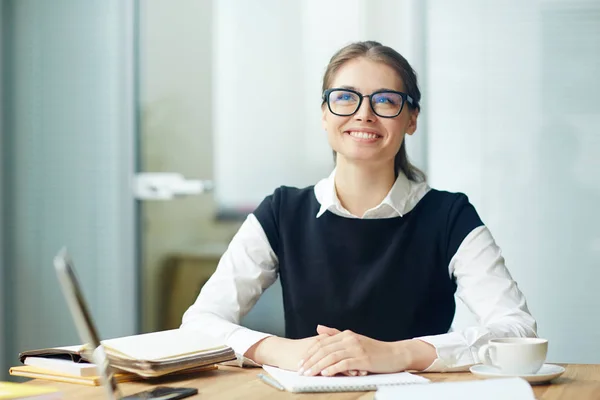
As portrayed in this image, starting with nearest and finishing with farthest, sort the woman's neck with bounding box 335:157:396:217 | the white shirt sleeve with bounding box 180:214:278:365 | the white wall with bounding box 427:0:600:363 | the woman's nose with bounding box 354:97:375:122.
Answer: the white shirt sleeve with bounding box 180:214:278:365 < the woman's nose with bounding box 354:97:375:122 < the woman's neck with bounding box 335:157:396:217 < the white wall with bounding box 427:0:600:363

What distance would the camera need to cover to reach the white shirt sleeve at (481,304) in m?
1.52

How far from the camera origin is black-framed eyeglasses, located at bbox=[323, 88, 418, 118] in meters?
1.92

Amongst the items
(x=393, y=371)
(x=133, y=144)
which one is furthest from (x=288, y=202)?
(x=133, y=144)

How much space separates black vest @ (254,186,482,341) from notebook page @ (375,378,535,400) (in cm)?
76

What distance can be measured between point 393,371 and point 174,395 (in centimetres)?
41

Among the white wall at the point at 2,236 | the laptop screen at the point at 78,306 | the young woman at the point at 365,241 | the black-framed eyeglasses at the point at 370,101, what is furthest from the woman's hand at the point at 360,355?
the white wall at the point at 2,236

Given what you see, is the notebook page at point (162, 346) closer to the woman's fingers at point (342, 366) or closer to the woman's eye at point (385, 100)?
the woman's fingers at point (342, 366)

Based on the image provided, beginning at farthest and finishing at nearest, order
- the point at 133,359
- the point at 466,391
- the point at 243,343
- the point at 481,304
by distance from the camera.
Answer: the point at 481,304, the point at 243,343, the point at 133,359, the point at 466,391

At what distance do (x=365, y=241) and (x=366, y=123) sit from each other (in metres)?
0.28

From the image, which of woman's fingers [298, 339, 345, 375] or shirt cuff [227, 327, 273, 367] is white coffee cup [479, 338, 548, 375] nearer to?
woman's fingers [298, 339, 345, 375]

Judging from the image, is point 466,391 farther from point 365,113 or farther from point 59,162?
point 59,162

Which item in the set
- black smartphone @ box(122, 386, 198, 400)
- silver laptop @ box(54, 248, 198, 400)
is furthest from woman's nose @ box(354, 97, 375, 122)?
silver laptop @ box(54, 248, 198, 400)

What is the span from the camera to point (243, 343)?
160cm

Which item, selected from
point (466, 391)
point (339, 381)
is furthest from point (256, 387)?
point (466, 391)
